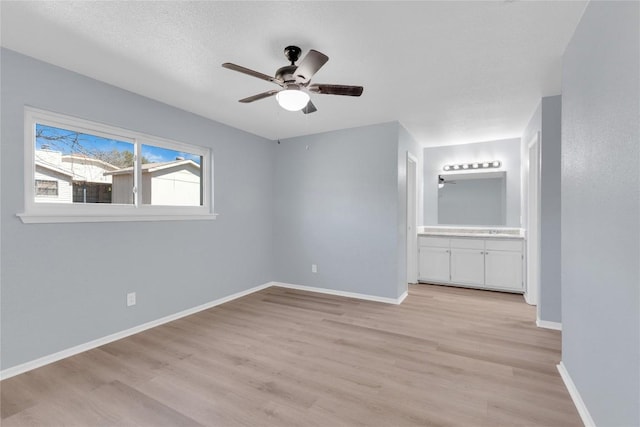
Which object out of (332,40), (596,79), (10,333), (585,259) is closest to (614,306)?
(585,259)

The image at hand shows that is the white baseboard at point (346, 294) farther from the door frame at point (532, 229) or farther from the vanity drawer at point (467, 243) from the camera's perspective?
the door frame at point (532, 229)

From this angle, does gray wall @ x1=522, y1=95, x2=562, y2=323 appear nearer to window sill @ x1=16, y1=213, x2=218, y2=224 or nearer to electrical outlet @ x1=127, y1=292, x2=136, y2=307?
window sill @ x1=16, y1=213, x2=218, y2=224

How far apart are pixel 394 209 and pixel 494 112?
1667mm

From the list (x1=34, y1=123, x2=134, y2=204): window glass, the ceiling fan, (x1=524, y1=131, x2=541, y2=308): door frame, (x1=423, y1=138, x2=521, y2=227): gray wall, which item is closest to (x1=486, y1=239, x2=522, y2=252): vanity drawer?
(x1=524, y1=131, x2=541, y2=308): door frame

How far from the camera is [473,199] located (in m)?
5.05

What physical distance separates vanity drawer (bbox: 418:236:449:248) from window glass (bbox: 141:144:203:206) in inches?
142

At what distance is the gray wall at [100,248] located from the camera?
7.12ft

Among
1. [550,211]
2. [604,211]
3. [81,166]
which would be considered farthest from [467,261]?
[81,166]

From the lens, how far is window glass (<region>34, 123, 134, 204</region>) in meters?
2.42

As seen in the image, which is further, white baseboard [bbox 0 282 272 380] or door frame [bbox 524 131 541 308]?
door frame [bbox 524 131 541 308]

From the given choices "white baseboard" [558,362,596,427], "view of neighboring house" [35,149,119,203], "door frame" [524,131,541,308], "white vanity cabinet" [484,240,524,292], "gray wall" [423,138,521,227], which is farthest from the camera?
"gray wall" [423,138,521,227]

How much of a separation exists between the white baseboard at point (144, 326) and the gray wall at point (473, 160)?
206cm

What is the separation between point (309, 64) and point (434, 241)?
3.88 metres

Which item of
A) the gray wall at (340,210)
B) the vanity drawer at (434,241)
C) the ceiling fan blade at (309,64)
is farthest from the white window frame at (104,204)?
the vanity drawer at (434,241)
